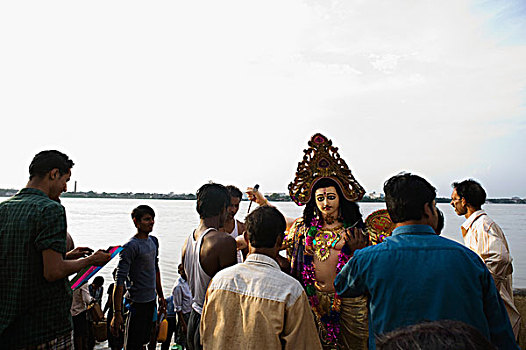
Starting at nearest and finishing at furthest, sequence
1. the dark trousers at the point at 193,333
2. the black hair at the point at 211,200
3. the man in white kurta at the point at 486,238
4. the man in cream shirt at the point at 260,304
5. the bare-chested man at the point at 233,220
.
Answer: the man in cream shirt at the point at 260,304 → the dark trousers at the point at 193,333 → the black hair at the point at 211,200 → the man in white kurta at the point at 486,238 → the bare-chested man at the point at 233,220

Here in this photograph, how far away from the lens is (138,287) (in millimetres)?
4488

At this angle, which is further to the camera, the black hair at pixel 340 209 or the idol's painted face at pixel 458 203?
the idol's painted face at pixel 458 203

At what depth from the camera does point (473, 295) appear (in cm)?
198

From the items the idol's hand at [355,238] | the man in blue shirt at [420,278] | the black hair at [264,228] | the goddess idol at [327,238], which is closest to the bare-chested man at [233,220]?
the goddess idol at [327,238]

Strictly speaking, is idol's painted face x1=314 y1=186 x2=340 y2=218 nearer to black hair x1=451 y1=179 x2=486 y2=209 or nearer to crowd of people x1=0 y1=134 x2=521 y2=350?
crowd of people x1=0 y1=134 x2=521 y2=350

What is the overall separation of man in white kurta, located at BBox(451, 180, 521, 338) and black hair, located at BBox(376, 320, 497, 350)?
3.64m

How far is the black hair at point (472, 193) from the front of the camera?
4453mm

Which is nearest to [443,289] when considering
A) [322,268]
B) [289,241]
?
[322,268]

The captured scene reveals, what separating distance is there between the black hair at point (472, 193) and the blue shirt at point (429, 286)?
8.88 feet

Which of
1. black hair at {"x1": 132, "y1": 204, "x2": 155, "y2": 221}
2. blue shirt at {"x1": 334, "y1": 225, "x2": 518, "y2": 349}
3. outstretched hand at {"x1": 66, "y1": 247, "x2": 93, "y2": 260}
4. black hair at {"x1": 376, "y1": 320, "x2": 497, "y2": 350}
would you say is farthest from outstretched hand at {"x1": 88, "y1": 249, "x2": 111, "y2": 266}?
black hair at {"x1": 376, "y1": 320, "x2": 497, "y2": 350}

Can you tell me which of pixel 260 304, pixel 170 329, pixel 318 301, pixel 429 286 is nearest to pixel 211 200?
pixel 260 304

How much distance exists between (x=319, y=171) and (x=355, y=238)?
85 centimetres

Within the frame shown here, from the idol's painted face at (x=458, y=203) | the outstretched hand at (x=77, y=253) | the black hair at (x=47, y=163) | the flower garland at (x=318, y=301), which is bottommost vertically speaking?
the flower garland at (x=318, y=301)

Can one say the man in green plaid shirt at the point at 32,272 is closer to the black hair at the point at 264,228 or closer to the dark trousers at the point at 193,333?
the dark trousers at the point at 193,333
